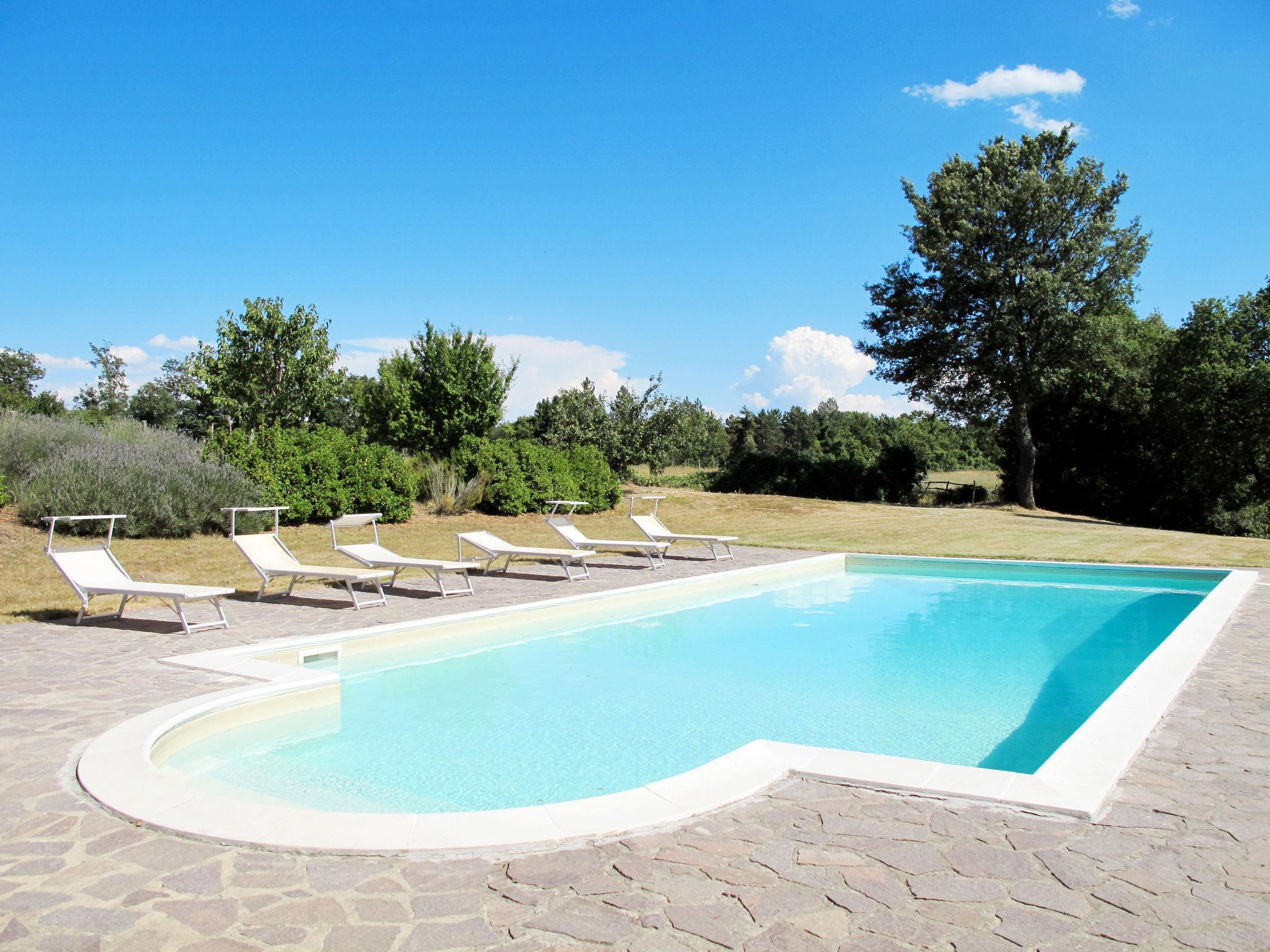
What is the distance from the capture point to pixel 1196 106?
14.8 metres

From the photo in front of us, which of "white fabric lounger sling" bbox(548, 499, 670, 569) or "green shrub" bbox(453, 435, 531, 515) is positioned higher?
"green shrub" bbox(453, 435, 531, 515)

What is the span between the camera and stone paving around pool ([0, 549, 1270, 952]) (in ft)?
7.66

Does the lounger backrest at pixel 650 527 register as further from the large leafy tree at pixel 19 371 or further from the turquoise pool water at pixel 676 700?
the large leafy tree at pixel 19 371

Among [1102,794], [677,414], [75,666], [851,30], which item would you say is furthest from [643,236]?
[1102,794]

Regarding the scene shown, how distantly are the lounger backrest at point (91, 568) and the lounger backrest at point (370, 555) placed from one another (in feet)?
7.93

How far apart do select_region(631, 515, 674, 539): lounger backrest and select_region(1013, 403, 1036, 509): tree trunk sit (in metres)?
17.4

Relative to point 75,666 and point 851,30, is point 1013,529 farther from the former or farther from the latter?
point 75,666

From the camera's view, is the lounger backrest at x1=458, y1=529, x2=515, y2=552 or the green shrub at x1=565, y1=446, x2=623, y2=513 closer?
the lounger backrest at x1=458, y1=529, x2=515, y2=552

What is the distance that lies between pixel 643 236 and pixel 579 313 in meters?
3.50

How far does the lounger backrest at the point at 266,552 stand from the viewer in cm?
884

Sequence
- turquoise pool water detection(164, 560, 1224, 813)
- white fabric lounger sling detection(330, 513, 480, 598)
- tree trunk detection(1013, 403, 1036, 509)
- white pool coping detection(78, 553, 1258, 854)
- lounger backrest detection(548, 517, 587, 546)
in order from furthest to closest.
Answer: tree trunk detection(1013, 403, 1036, 509) → lounger backrest detection(548, 517, 587, 546) → white fabric lounger sling detection(330, 513, 480, 598) → turquoise pool water detection(164, 560, 1224, 813) → white pool coping detection(78, 553, 1258, 854)

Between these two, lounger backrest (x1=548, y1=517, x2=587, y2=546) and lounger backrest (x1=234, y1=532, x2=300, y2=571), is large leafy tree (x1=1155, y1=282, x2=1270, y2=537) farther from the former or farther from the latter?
lounger backrest (x1=234, y1=532, x2=300, y2=571)

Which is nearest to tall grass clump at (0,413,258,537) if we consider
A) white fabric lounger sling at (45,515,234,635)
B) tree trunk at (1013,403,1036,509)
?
white fabric lounger sling at (45,515,234,635)

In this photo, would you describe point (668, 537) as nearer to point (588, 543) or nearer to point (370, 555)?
point (588, 543)
